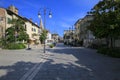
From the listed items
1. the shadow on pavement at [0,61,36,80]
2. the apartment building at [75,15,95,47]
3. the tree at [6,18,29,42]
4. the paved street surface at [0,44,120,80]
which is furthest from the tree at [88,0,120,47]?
the apartment building at [75,15,95,47]

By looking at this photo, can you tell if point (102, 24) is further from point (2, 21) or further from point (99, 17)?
point (2, 21)

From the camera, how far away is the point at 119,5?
2736 cm

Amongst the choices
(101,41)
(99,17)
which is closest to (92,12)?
(99,17)

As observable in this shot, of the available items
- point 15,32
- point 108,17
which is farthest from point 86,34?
point 108,17

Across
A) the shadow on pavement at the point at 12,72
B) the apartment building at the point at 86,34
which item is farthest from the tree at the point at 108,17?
the apartment building at the point at 86,34

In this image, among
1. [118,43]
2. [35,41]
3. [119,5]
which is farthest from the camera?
[35,41]

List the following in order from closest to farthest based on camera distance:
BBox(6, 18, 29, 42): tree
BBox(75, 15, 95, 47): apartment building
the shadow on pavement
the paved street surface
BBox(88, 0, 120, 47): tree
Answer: the shadow on pavement < the paved street surface < BBox(88, 0, 120, 47): tree < BBox(6, 18, 29, 42): tree < BBox(75, 15, 95, 47): apartment building

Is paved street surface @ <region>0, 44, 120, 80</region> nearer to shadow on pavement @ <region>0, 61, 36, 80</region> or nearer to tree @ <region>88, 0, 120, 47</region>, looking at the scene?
shadow on pavement @ <region>0, 61, 36, 80</region>

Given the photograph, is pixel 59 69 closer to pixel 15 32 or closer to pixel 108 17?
pixel 108 17

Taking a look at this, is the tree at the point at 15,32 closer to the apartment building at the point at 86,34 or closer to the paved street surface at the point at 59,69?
the apartment building at the point at 86,34

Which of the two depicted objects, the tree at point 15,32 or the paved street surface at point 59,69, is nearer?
the paved street surface at point 59,69

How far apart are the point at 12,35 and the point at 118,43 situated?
25.3m

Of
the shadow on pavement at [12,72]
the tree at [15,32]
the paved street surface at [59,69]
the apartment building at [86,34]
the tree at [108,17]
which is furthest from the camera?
the apartment building at [86,34]

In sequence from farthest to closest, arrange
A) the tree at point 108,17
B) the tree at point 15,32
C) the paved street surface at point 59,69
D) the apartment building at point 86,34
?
1. the apartment building at point 86,34
2. the tree at point 15,32
3. the tree at point 108,17
4. the paved street surface at point 59,69
